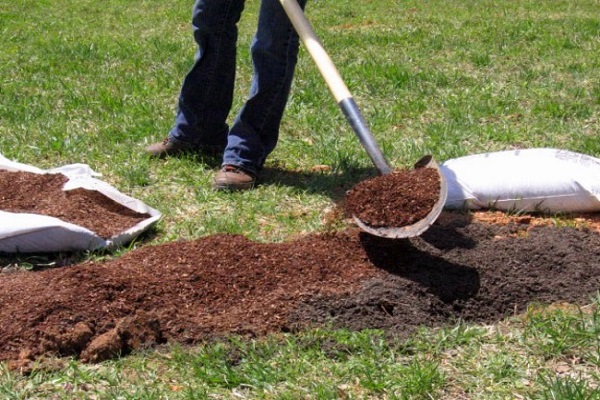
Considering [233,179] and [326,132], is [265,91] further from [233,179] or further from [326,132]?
[326,132]

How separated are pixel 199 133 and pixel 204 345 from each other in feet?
7.78

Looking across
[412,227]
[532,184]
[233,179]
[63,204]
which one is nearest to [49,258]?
[63,204]

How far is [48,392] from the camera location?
3057mm

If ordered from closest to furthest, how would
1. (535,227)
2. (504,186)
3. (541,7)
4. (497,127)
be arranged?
(535,227)
(504,186)
(497,127)
(541,7)

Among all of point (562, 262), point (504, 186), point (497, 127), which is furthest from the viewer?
point (497, 127)

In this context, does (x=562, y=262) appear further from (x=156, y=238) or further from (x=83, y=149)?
(x=83, y=149)

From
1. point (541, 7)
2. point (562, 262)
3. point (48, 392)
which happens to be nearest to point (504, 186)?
point (562, 262)

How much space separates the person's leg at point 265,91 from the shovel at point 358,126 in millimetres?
329

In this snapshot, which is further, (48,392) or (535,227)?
(535,227)

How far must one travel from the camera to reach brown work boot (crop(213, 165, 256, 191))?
4.95 m

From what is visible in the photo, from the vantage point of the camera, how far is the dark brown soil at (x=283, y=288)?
Answer: 3.33 meters

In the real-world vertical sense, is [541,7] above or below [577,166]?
below

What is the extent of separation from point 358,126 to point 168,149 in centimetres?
165

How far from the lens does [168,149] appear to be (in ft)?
18.0
